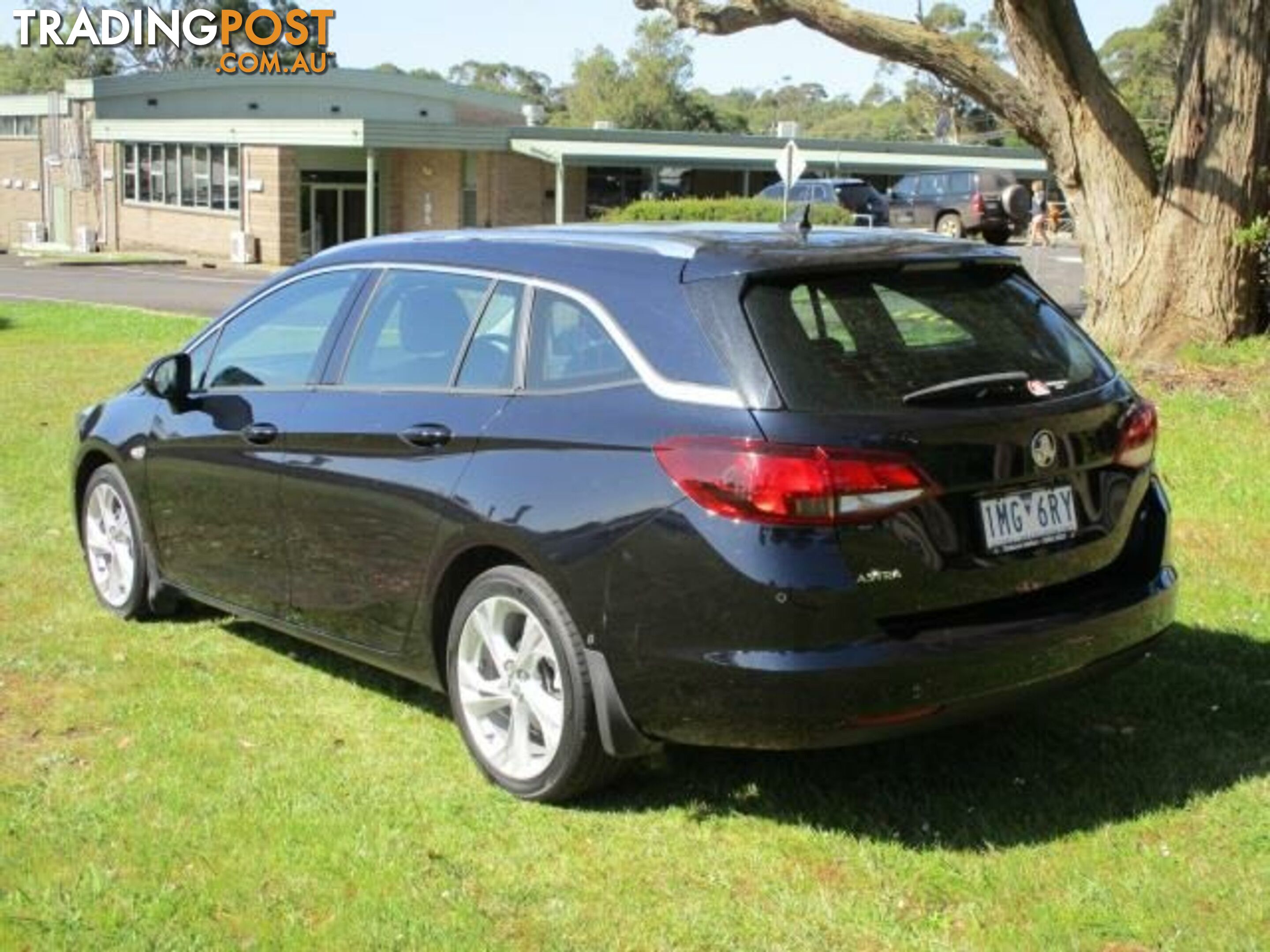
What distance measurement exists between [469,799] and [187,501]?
2013mm

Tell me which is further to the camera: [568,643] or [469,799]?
[469,799]

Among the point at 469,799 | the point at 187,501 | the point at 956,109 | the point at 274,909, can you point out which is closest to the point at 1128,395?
the point at 469,799

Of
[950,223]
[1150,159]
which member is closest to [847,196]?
[950,223]

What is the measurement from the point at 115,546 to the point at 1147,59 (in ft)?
293

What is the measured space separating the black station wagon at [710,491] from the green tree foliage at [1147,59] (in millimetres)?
61521

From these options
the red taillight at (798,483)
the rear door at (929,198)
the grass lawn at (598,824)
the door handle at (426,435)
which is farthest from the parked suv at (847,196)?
the red taillight at (798,483)

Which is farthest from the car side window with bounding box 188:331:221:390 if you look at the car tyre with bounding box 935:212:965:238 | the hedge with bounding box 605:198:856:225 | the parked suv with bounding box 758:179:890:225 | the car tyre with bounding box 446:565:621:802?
the car tyre with bounding box 935:212:965:238

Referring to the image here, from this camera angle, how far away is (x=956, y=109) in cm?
9725

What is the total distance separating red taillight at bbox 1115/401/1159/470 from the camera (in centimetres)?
447

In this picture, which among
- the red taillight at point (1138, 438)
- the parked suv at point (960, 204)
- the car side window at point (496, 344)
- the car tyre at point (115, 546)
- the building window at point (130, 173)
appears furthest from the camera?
the building window at point (130, 173)

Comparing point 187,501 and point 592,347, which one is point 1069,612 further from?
point 187,501

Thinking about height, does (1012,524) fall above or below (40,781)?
above
